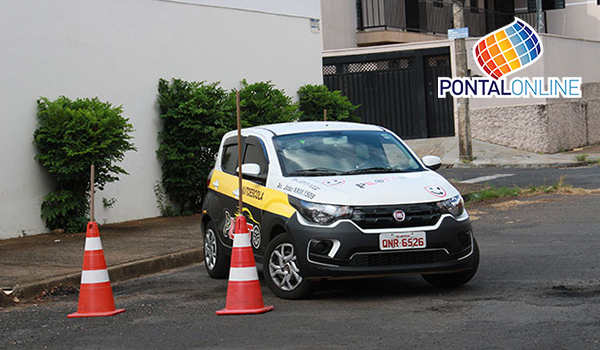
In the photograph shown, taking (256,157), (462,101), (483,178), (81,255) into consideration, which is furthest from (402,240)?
(462,101)

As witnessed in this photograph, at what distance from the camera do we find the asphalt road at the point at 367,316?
6542 mm

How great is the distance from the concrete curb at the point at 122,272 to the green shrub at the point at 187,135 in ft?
13.8

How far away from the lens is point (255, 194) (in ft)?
30.6

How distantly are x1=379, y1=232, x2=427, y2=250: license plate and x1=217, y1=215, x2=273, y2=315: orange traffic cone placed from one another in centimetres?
109

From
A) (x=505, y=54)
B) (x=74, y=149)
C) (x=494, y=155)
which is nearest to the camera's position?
(x=74, y=149)

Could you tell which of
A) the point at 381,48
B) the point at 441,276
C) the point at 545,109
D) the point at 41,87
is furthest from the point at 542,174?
the point at 441,276

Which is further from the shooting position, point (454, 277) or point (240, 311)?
point (454, 277)

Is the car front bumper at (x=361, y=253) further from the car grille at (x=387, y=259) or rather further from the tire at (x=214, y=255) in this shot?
the tire at (x=214, y=255)

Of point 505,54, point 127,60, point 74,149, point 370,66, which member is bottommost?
point 74,149

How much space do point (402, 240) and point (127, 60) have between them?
870 centimetres

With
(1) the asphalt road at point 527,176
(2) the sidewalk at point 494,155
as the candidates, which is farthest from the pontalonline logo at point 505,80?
(1) the asphalt road at point 527,176

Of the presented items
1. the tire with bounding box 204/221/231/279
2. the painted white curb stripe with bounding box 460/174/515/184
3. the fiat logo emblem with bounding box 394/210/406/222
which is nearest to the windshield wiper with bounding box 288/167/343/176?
the fiat logo emblem with bounding box 394/210/406/222

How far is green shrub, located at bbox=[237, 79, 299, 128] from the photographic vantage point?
56.3 ft

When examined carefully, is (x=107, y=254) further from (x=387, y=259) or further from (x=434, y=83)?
(x=434, y=83)
